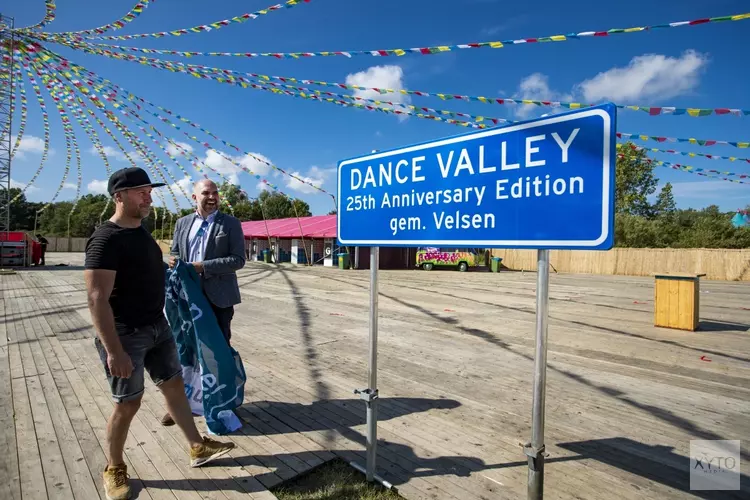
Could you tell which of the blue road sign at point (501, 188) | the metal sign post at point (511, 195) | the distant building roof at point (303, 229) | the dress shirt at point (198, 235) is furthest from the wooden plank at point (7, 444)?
the distant building roof at point (303, 229)

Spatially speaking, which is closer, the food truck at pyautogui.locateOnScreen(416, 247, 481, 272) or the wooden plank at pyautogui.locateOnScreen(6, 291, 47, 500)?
the wooden plank at pyautogui.locateOnScreen(6, 291, 47, 500)

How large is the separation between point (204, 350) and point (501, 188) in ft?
7.83

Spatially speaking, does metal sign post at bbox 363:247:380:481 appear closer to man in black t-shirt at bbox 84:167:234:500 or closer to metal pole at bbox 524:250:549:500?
metal pole at bbox 524:250:549:500

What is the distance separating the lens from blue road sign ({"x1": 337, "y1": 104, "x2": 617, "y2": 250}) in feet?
5.12

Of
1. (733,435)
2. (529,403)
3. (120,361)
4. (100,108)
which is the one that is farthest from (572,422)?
(100,108)

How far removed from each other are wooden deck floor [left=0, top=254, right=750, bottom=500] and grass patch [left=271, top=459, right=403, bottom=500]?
93mm

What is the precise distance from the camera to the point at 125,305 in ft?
7.58

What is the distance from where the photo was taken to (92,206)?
67.9 metres

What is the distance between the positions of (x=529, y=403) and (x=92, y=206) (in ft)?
265

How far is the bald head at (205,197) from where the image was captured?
3.20 meters

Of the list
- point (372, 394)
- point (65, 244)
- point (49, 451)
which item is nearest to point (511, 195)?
point (372, 394)

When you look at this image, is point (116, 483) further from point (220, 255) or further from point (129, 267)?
point (220, 255)

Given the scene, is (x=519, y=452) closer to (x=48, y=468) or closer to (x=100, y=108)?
(x=48, y=468)

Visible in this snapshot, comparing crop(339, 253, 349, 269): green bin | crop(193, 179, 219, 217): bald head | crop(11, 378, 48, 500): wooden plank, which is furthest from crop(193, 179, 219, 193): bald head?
crop(339, 253, 349, 269): green bin
